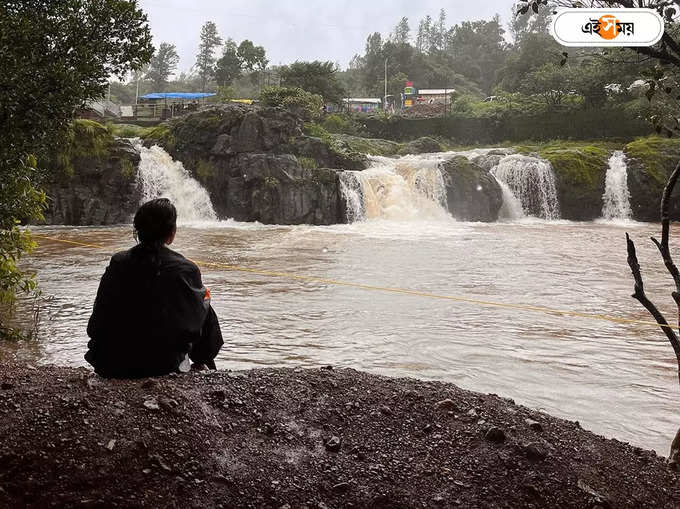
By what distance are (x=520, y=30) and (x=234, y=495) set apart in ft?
287

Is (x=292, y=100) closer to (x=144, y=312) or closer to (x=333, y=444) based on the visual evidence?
(x=144, y=312)

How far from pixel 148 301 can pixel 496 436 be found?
5.62ft

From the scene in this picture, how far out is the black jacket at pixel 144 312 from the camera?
279 centimetres

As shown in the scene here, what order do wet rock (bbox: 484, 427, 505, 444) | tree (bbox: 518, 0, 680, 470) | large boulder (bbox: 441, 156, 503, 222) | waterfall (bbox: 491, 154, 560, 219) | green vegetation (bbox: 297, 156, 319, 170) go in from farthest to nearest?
waterfall (bbox: 491, 154, 560, 219)
large boulder (bbox: 441, 156, 503, 222)
green vegetation (bbox: 297, 156, 319, 170)
wet rock (bbox: 484, 427, 505, 444)
tree (bbox: 518, 0, 680, 470)

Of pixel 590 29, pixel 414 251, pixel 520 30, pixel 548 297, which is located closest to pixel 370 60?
pixel 520 30

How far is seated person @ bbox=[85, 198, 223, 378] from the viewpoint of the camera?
279cm

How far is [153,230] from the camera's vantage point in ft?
9.14

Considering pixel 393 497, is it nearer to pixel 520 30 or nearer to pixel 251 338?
pixel 251 338

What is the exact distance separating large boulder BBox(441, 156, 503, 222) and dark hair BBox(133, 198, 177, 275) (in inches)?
722

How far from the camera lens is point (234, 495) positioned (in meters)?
2.26

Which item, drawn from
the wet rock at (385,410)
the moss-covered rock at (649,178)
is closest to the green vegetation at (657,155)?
the moss-covered rock at (649,178)

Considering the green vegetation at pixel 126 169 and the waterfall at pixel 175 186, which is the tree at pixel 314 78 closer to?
the waterfall at pixel 175 186

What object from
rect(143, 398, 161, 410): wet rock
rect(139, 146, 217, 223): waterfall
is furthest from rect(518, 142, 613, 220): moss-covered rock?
rect(143, 398, 161, 410): wet rock

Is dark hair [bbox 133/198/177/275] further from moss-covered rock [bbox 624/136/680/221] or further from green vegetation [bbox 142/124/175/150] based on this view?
moss-covered rock [bbox 624/136/680/221]
